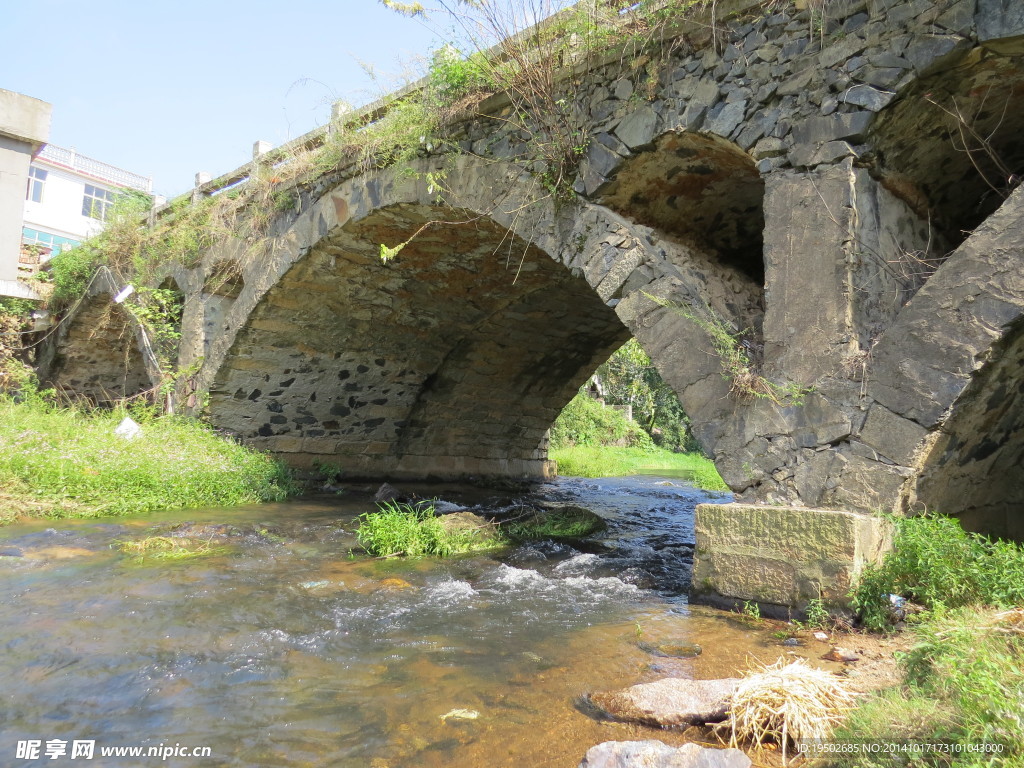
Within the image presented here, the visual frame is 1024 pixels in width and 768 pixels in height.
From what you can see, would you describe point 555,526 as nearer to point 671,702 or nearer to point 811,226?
point 811,226

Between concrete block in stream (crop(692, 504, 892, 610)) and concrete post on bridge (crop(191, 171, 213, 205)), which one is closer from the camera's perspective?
concrete block in stream (crop(692, 504, 892, 610))

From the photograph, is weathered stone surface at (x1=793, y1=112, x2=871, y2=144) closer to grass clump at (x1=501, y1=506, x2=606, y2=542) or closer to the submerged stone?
the submerged stone

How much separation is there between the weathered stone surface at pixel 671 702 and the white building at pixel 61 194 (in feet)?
80.9

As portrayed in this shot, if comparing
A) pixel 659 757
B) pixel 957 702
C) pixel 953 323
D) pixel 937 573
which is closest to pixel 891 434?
pixel 953 323

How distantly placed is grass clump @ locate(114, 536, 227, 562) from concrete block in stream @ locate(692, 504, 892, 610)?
11.1 feet

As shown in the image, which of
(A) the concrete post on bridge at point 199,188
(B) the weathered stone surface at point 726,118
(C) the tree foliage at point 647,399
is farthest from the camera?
(C) the tree foliage at point 647,399

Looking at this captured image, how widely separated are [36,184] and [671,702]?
→ 2805cm

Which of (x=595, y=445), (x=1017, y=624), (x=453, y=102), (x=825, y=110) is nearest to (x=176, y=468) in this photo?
(x=453, y=102)

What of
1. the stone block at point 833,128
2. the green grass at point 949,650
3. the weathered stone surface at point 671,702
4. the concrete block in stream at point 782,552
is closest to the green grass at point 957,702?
the green grass at point 949,650

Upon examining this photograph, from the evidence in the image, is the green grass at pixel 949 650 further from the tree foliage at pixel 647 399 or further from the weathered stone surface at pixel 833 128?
the tree foliage at pixel 647 399

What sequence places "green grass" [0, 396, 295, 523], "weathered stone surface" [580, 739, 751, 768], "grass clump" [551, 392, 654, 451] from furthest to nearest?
"grass clump" [551, 392, 654, 451]
"green grass" [0, 396, 295, 523]
"weathered stone surface" [580, 739, 751, 768]

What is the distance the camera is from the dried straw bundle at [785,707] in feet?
6.51

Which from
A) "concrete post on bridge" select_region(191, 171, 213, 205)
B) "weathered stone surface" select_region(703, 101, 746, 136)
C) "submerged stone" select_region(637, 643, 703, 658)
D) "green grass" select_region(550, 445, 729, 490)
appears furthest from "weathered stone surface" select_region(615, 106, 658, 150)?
"green grass" select_region(550, 445, 729, 490)

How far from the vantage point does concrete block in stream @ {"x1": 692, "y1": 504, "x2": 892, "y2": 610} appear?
10.2 ft
